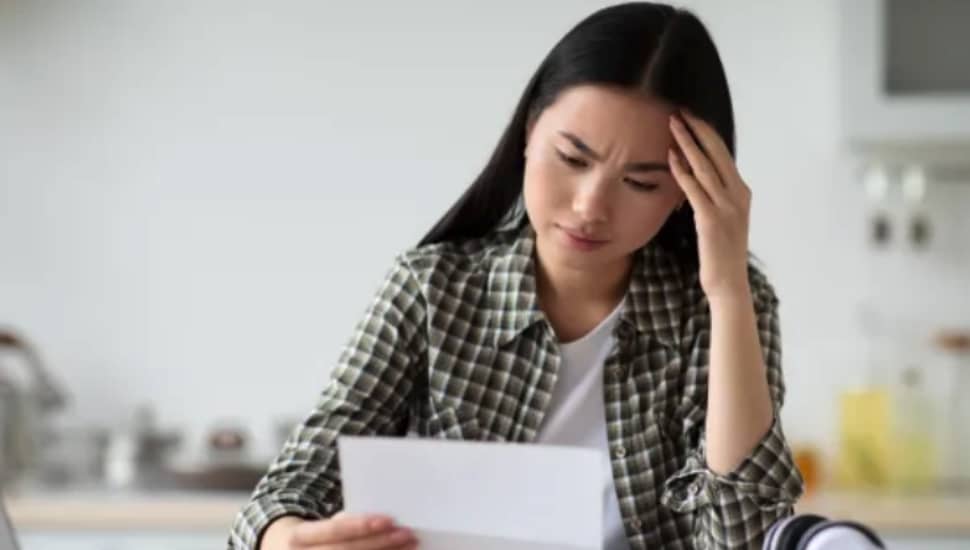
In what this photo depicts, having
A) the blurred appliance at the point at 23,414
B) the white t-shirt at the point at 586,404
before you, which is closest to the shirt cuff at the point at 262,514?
the white t-shirt at the point at 586,404

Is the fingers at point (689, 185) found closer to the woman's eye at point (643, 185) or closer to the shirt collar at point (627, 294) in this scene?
the woman's eye at point (643, 185)

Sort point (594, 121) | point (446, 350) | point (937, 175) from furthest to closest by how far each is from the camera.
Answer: point (937, 175) < point (446, 350) < point (594, 121)

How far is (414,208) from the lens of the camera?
298cm

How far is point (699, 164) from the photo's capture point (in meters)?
1.09

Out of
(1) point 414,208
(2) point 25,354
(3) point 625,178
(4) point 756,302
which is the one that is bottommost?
(2) point 25,354

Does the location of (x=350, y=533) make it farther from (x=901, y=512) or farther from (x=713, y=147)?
(x=901, y=512)

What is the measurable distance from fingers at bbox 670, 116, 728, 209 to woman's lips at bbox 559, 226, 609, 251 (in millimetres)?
89

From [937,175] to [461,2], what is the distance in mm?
1011

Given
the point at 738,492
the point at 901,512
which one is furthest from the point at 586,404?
the point at 901,512

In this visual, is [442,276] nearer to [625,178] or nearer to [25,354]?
[625,178]

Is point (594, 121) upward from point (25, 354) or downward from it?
upward

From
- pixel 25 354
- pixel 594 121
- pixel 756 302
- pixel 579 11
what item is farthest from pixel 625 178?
pixel 25 354

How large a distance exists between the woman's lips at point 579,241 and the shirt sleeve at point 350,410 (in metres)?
0.15

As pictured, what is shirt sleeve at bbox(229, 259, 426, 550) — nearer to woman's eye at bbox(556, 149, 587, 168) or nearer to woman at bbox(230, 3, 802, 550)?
woman at bbox(230, 3, 802, 550)
